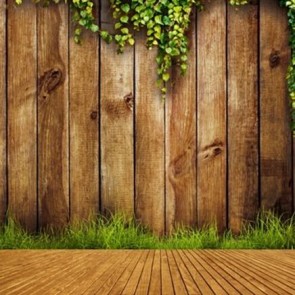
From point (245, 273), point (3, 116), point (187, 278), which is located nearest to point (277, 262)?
point (245, 273)

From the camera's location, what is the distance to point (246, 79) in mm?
3186

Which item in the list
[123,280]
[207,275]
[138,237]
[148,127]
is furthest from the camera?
[148,127]

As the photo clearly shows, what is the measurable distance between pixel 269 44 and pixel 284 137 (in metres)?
0.57

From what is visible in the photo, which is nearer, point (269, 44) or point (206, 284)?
point (206, 284)

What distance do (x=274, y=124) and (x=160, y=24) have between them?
2.96ft

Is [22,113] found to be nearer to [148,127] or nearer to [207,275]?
[148,127]

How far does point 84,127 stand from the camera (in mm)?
3184

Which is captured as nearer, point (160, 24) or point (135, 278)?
point (135, 278)

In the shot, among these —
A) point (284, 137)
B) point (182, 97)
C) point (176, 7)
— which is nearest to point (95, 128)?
point (182, 97)

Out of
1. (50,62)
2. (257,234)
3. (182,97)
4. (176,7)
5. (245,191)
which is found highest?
(176,7)

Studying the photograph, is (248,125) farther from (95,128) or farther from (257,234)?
→ (95,128)

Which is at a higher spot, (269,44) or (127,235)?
(269,44)

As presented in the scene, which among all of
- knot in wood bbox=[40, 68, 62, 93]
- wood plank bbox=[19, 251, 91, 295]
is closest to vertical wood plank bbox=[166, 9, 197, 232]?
knot in wood bbox=[40, 68, 62, 93]

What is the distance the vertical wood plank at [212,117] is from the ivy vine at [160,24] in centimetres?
11
